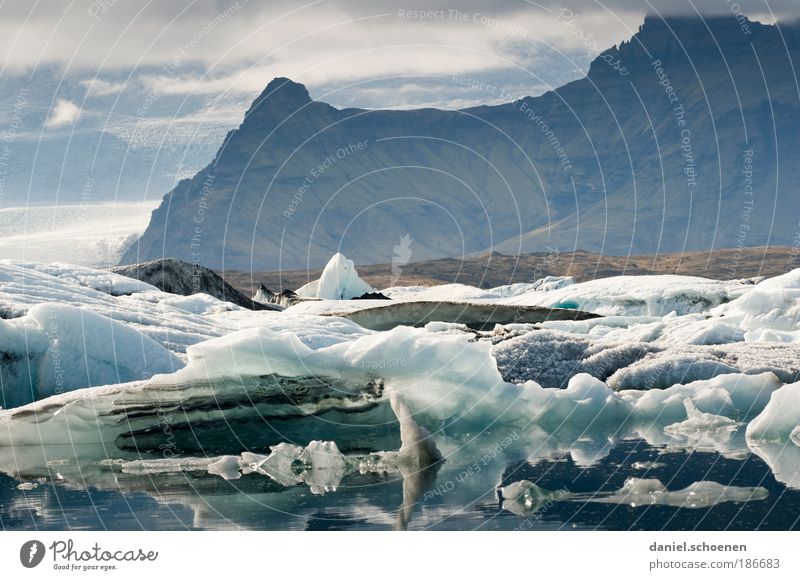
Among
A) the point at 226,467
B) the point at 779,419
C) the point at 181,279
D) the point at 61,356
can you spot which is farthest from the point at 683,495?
the point at 181,279

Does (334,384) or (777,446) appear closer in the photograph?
(777,446)

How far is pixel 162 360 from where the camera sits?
A: 67.7 feet

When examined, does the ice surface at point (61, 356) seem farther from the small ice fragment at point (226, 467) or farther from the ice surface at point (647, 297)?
the ice surface at point (647, 297)

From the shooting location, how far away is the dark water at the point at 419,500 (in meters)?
12.1

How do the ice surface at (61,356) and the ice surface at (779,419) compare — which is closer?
the ice surface at (779,419)

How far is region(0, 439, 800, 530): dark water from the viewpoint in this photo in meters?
12.1

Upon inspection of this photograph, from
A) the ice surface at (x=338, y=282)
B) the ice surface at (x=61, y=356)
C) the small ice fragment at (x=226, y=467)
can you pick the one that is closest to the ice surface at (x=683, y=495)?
the small ice fragment at (x=226, y=467)

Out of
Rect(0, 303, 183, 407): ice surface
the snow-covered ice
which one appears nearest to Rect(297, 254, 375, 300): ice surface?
the snow-covered ice

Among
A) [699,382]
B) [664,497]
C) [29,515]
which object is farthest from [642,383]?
[29,515]

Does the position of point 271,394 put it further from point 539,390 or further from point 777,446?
point 777,446

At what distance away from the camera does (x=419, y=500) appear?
1323cm

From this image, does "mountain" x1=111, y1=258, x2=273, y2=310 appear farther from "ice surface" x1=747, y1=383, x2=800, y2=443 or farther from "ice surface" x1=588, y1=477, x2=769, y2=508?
"ice surface" x1=588, y1=477, x2=769, y2=508

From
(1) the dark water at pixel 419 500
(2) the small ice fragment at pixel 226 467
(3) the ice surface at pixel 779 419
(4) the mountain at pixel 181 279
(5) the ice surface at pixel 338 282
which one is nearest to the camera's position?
(1) the dark water at pixel 419 500

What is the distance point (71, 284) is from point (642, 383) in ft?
46.9
